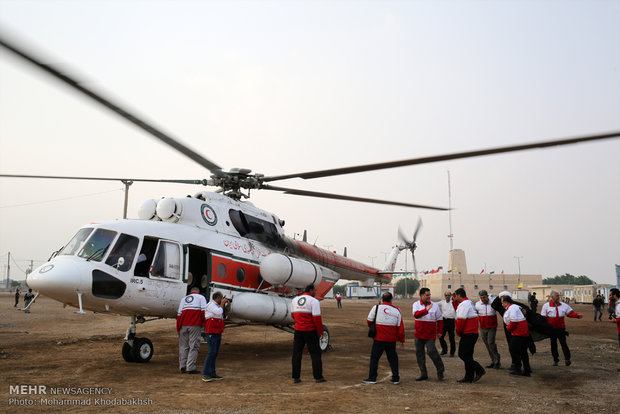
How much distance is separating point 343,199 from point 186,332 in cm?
537

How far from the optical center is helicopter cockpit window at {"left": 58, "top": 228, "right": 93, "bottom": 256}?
8.90 meters

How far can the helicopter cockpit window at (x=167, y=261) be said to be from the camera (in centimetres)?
966

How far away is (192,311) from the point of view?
357 inches

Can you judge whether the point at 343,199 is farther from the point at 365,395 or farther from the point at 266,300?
the point at 365,395

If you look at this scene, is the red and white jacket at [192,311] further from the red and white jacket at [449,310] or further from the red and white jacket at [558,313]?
the red and white jacket at [558,313]

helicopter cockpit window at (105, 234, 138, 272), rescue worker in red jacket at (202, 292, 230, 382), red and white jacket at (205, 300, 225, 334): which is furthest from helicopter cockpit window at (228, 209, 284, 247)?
red and white jacket at (205, 300, 225, 334)

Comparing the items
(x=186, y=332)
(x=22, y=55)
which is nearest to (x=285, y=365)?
(x=186, y=332)

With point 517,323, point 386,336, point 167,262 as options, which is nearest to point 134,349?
point 167,262

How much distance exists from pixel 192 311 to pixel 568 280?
596 feet

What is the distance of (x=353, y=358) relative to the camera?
1177cm

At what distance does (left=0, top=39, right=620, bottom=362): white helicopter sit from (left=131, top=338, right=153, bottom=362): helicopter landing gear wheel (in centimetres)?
2

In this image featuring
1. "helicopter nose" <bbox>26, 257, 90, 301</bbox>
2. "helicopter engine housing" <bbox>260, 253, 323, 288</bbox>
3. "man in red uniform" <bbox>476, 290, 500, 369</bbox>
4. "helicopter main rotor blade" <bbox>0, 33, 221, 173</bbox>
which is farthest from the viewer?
"helicopter engine housing" <bbox>260, 253, 323, 288</bbox>

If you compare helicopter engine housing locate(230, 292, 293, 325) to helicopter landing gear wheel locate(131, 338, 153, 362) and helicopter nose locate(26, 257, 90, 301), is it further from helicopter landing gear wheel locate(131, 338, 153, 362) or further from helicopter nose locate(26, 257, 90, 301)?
helicopter nose locate(26, 257, 90, 301)

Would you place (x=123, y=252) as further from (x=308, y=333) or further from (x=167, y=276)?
(x=308, y=333)
